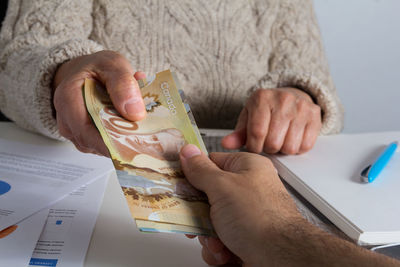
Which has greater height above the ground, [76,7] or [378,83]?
[76,7]

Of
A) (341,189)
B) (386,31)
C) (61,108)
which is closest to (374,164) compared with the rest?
(341,189)

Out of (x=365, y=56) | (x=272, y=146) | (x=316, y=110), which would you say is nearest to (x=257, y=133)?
(x=272, y=146)

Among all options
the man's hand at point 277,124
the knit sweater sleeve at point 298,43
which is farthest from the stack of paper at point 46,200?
the knit sweater sleeve at point 298,43

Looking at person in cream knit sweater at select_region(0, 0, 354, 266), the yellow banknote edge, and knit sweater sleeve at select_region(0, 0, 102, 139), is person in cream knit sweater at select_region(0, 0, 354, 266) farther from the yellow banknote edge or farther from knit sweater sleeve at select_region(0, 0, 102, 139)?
the yellow banknote edge

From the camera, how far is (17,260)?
402 millimetres

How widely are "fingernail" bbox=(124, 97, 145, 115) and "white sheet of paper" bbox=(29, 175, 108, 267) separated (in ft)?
0.50

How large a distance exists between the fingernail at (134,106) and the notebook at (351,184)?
278 mm

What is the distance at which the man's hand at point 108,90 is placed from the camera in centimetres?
46

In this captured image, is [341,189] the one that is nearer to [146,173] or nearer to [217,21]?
[146,173]

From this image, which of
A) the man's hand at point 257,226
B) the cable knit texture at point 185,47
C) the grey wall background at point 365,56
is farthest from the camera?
the grey wall background at point 365,56

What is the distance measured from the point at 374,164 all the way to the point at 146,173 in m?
0.39

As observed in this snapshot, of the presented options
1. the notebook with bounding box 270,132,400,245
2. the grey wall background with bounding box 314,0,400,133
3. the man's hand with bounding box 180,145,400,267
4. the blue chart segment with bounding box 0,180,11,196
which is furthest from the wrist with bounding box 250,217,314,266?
the grey wall background with bounding box 314,0,400,133

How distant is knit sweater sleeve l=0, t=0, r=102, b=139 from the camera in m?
0.61

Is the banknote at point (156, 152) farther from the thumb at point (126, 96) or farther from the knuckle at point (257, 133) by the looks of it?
the knuckle at point (257, 133)
